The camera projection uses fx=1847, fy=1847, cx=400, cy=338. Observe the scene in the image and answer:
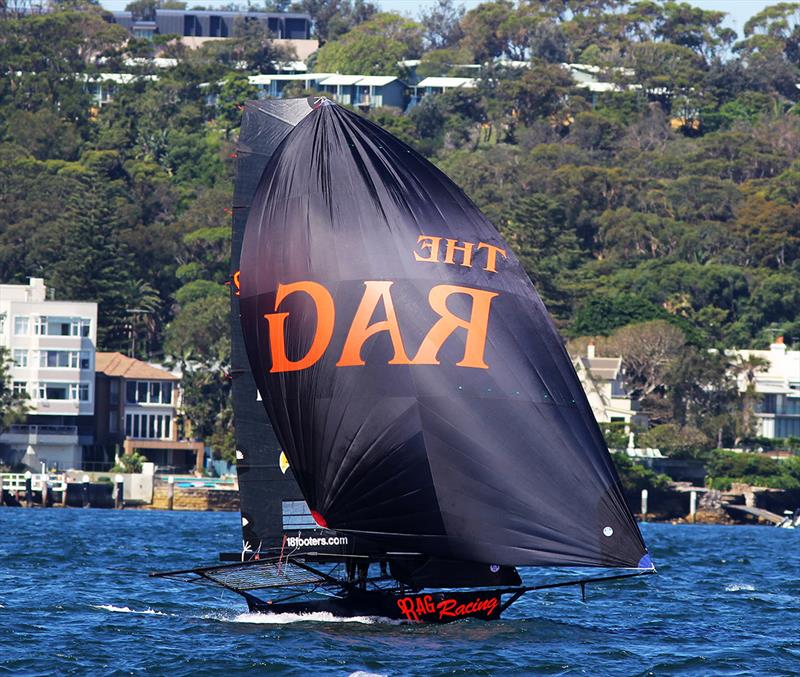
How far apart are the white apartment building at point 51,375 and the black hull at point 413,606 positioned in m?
62.4

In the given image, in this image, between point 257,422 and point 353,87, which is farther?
point 353,87

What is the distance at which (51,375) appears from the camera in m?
88.9

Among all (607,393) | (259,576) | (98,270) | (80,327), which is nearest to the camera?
(259,576)

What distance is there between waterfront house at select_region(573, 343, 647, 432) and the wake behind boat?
66.5m

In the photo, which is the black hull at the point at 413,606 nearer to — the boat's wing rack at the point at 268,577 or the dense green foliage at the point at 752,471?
the boat's wing rack at the point at 268,577

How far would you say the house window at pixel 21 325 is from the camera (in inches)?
3563

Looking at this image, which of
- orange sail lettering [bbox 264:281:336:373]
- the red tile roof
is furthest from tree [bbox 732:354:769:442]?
orange sail lettering [bbox 264:281:336:373]

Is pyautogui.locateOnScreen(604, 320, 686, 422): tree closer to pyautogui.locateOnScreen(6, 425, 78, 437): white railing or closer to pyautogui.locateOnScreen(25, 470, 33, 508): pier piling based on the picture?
pyautogui.locateOnScreen(6, 425, 78, 437): white railing

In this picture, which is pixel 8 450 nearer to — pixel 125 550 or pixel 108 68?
pixel 125 550

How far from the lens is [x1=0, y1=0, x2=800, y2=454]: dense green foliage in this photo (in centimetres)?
10356

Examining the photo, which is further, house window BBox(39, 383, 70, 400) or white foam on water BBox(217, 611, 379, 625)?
house window BBox(39, 383, 70, 400)

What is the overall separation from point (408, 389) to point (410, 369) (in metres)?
0.27

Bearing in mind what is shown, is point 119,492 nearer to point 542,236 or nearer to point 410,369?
point 542,236

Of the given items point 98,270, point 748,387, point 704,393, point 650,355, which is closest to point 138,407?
point 98,270
